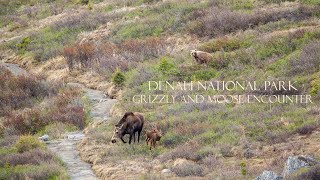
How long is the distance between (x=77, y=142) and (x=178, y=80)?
19.9 ft

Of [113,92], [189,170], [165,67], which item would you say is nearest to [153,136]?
[189,170]

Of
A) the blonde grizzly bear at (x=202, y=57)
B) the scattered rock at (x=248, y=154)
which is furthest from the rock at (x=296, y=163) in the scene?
the blonde grizzly bear at (x=202, y=57)

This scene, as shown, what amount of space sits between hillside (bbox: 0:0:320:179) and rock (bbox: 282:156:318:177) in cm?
46

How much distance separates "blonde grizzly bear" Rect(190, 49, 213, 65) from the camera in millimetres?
28391

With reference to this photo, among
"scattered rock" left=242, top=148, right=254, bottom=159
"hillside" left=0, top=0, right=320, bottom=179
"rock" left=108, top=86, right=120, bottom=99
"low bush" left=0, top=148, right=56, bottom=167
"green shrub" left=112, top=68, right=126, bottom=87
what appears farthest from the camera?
"green shrub" left=112, top=68, right=126, bottom=87

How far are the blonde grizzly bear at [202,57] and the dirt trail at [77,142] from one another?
159 inches

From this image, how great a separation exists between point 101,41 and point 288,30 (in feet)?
42.5

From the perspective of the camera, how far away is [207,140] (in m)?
20.3

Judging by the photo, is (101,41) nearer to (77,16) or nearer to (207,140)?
(77,16)

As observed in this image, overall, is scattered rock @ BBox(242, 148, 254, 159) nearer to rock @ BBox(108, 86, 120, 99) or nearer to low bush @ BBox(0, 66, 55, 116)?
rock @ BBox(108, 86, 120, 99)

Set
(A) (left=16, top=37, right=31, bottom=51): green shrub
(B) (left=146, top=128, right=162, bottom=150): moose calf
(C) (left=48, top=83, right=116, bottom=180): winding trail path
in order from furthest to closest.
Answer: (A) (left=16, top=37, right=31, bottom=51): green shrub < (B) (left=146, top=128, right=162, bottom=150): moose calf < (C) (left=48, top=83, right=116, bottom=180): winding trail path

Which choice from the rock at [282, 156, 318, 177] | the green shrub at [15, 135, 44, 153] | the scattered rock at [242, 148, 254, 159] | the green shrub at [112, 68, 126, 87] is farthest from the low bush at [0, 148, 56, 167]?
the green shrub at [112, 68, 126, 87]

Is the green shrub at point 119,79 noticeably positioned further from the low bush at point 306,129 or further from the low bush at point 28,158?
the low bush at point 306,129

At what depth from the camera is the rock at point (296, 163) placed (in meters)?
15.3
